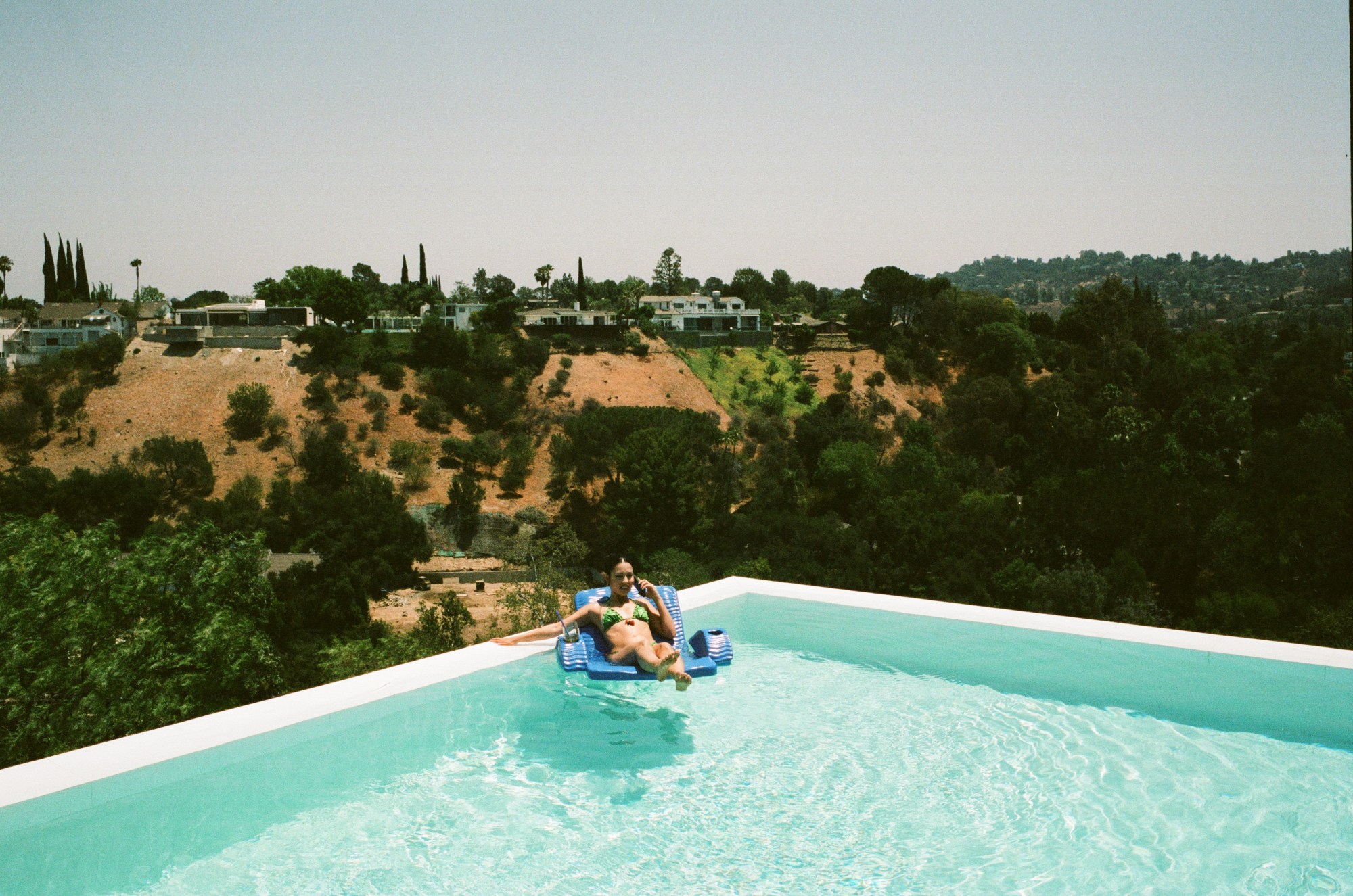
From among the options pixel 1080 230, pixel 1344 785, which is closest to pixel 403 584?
pixel 1344 785

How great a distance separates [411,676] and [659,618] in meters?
1.53

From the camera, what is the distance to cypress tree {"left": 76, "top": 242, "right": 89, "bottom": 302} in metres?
49.7

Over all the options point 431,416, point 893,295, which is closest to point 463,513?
point 431,416

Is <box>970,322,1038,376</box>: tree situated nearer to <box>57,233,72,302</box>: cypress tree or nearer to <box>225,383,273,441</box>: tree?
<box>225,383,273,441</box>: tree

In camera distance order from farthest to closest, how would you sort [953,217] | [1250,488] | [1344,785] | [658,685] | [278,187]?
[953,217] < [278,187] < [1250,488] < [658,685] < [1344,785]

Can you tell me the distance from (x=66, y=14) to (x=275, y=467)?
17.8 meters

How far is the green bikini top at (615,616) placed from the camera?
600 centimetres

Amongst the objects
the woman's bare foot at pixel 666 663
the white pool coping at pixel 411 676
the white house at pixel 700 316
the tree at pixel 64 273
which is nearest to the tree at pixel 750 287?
the white house at pixel 700 316

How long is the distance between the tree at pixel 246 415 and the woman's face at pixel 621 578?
37.6m

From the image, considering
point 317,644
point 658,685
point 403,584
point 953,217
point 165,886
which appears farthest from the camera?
point 953,217

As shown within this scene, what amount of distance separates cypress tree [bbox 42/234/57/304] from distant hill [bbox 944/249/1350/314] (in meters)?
52.1

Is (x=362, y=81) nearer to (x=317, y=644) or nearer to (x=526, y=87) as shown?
(x=526, y=87)

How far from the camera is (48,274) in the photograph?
49.7 metres

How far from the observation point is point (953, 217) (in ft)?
125
